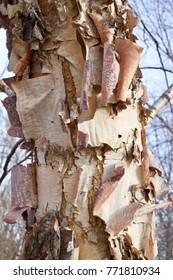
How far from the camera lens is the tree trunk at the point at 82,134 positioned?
68 centimetres

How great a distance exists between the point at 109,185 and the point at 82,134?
0.29ft

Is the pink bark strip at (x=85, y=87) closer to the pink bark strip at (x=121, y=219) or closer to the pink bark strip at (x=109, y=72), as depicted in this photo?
the pink bark strip at (x=109, y=72)

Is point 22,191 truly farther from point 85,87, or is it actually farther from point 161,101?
point 161,101

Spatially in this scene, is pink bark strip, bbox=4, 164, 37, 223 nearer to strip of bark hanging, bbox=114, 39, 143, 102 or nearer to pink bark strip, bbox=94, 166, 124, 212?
pink bark strip, bbox=94, 166, 124, 212

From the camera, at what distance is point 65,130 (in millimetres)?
702

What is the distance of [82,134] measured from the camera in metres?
0.69

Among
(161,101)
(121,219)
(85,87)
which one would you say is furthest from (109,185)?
(161,101)

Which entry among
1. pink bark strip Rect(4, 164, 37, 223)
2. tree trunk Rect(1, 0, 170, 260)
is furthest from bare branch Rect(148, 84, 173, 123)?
pink bark strip Rect(4, 164, 37, 223)

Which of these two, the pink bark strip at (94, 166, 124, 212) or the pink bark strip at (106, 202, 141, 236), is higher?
the pink bark strip at (94, 166, 124, 212)

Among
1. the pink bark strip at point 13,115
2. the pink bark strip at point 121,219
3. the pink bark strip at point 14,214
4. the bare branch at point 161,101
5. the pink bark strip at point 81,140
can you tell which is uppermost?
the bare branch at point 161,101

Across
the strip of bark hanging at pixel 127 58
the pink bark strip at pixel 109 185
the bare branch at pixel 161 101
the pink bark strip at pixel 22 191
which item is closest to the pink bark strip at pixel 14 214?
the pink bark strip at pixel 22 191

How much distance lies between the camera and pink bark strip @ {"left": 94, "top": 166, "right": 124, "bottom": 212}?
2.22 feet
